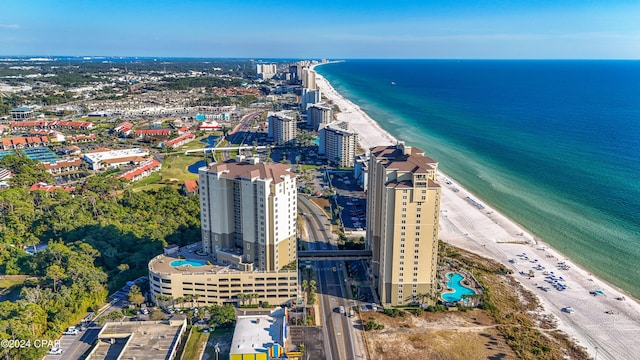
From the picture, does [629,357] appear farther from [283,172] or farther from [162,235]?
[162,235]

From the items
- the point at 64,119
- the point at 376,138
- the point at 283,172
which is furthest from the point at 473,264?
the point at 64,119

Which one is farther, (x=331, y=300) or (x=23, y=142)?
(x=23, y=142)

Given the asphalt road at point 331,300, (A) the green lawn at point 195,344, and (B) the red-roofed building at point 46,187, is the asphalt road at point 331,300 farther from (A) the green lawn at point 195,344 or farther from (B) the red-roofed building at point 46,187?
(B) the red-roofed building at point 46,187

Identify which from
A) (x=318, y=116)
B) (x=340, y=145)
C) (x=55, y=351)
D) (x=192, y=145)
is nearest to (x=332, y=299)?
(x=55, y=351)

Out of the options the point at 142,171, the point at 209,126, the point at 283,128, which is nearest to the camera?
the point at 142,171

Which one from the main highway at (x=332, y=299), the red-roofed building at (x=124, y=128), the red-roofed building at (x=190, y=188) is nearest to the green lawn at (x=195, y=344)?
the main highway at (x=332, y=299)

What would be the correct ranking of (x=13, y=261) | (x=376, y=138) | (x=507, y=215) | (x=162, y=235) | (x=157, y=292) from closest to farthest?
(x=157, y=292)
(x=13, y=261)
(x=162, y=235)
(x=507, y=215)
(x=376, y=138)

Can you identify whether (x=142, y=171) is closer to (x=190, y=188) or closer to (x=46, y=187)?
(x=46, y=187)
